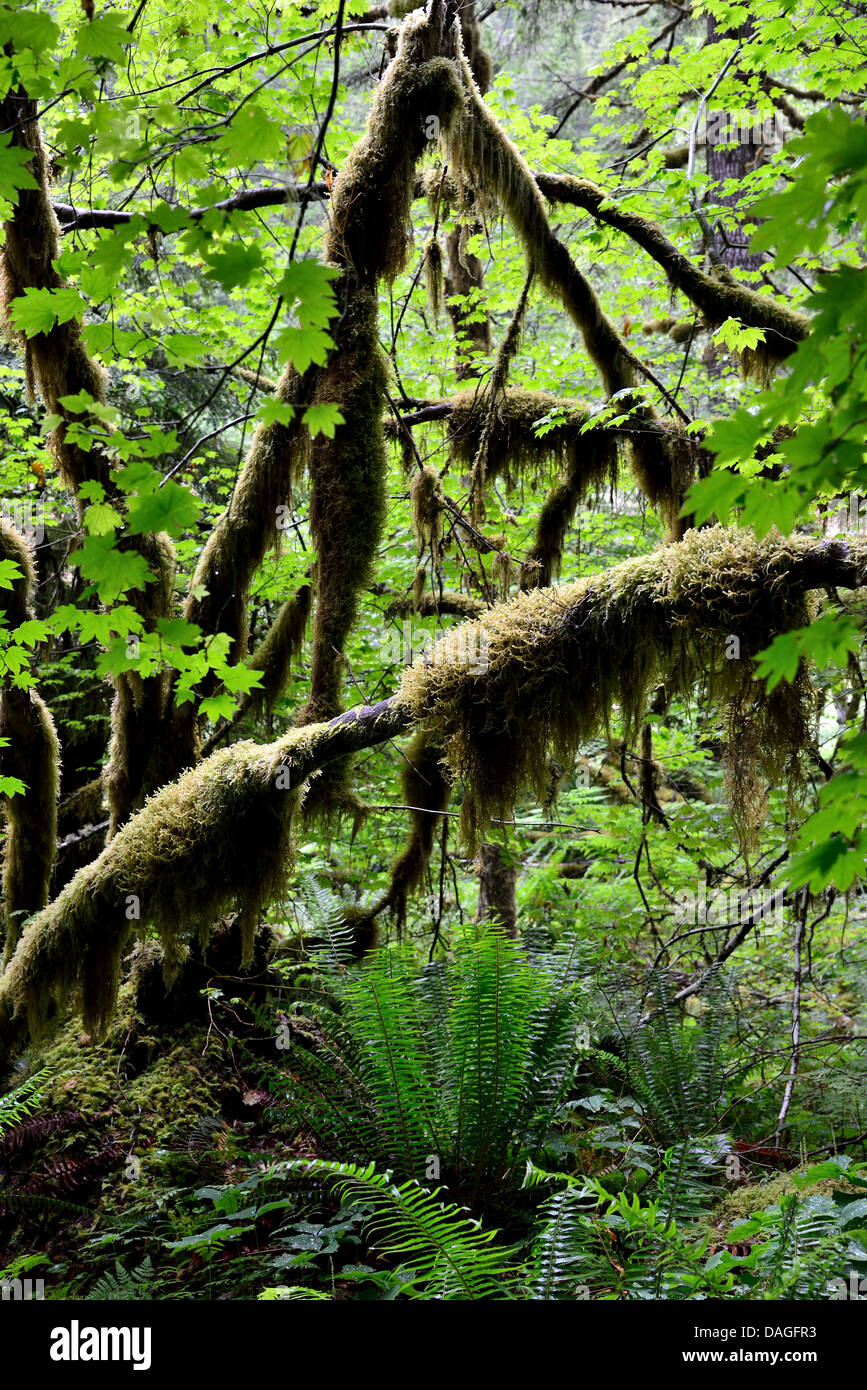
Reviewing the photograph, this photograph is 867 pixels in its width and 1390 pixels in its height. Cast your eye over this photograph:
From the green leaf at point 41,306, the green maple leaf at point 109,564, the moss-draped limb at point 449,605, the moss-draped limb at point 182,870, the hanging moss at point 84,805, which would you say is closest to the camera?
the green maple leaf at point 109,564

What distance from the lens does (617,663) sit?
9.33 ft

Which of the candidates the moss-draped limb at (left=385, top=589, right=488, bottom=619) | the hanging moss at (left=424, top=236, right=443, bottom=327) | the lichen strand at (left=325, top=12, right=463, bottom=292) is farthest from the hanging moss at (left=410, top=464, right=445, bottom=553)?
the lichen strand at (left=325, top=12, right=463, bottom=292)

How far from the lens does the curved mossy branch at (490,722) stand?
2604mm

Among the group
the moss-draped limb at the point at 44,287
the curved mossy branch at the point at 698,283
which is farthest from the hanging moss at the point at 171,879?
the curved mossy branch at the point at 698,283

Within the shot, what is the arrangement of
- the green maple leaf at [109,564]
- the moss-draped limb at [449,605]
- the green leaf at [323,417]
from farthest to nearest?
the moss-draped limb at [449,605] → the green maple leaf at [109,564] → the green leaf at [323,417]

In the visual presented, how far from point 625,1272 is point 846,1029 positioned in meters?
3.84

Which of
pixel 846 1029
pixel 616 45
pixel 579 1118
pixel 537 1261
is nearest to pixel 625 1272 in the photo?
pixel 537 1261

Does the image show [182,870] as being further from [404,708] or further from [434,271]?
[434,271]

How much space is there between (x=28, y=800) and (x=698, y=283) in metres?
4.68

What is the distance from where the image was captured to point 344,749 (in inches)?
127

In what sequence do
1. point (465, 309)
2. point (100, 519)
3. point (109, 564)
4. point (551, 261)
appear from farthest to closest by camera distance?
point (465, 309) → point (551, 261) → point (100, 519) → point (109, 564)

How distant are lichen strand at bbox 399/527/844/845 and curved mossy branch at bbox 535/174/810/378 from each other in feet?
8.39

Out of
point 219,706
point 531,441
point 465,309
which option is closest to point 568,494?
point 531,441

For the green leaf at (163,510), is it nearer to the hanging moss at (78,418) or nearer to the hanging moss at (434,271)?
the hanging moss at (78,418)
